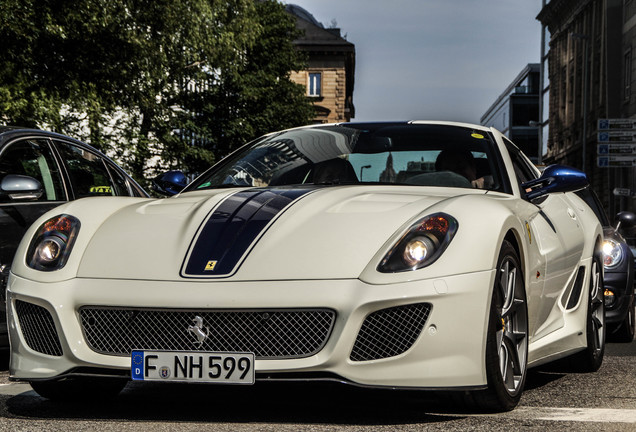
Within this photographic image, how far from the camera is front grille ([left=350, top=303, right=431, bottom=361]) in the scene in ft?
14.2

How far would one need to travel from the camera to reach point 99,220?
Answer: 508 centimetres

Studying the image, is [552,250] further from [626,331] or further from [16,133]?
[626,331]

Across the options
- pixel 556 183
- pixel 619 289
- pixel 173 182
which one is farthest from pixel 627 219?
pixel 173 182

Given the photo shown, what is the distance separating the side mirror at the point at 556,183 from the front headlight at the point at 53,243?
91.0 inches

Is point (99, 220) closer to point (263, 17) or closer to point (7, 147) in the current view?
point (7, 147)

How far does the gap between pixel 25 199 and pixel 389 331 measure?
3.40 m

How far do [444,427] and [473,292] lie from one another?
0.53m

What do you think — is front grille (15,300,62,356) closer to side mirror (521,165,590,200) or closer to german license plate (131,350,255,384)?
german license plate (131,350,255,384)

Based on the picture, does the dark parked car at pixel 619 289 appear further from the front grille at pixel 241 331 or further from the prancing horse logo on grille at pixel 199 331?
the prancing horse logo on grille at pixel 199 331

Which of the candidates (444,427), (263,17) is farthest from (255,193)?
(263,17)

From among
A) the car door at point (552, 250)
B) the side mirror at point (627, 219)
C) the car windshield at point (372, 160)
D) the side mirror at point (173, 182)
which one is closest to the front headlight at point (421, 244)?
the car door at point (552, 250)

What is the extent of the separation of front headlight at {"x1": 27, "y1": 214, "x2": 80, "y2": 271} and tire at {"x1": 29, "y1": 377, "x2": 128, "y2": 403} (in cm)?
54

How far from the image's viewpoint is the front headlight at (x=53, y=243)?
4797mm

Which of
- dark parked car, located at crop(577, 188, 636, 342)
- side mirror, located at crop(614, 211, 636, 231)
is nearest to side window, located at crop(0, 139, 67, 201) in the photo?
dark parked car, located at crop(577, 188, 636, 342)
